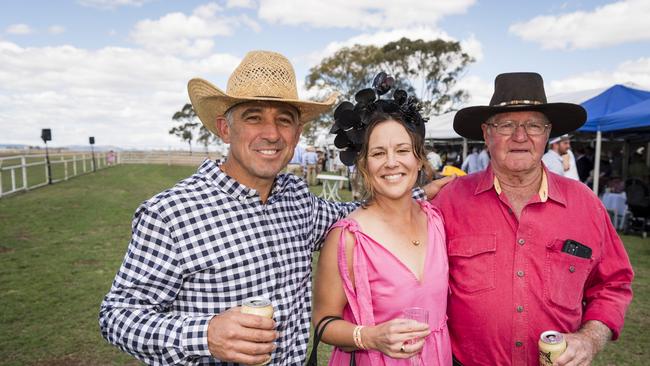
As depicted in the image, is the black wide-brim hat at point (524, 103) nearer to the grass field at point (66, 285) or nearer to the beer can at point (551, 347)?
the beer can at point (551, 347)

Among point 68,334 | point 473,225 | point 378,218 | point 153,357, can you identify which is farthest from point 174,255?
point 68,334

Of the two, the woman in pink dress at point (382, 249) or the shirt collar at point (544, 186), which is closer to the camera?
the woman in pink dress at point (382, 249)

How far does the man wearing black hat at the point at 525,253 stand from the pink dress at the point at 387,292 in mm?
157

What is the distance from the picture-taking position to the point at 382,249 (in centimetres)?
216

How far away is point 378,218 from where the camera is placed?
230cm

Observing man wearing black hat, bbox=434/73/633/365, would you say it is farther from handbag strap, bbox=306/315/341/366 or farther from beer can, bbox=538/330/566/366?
handbag strap, bbox=306/315/341/366

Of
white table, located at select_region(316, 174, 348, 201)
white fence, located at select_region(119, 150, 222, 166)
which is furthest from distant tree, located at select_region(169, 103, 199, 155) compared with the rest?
white table, located at select_region(316, 174, 348, 201)

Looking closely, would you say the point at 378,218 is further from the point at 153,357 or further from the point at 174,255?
the point at 153,357

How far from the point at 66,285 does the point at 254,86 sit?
5.40 m

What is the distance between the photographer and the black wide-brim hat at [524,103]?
7.61ft

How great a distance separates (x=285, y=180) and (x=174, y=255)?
0.74 metres

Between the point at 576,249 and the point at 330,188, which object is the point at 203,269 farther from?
the point at 330,188

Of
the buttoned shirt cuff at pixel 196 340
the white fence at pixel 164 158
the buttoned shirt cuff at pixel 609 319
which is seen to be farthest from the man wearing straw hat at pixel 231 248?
the white fence at pixel 164 158

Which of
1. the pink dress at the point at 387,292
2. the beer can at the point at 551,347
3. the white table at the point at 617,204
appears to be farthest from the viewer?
the white table at the point at 617,204
